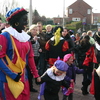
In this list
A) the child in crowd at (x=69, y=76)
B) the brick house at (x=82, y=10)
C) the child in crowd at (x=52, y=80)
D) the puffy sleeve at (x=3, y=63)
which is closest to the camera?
the puffy sleeve at (x=3, y=63)

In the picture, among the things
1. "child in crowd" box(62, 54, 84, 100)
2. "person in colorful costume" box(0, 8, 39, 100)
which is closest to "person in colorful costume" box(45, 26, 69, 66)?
"child in crowd" box(62, 54, 84, 100)

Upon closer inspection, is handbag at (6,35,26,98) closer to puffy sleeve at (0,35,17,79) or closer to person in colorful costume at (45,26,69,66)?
puffy sleeve at (0,35,17,79)

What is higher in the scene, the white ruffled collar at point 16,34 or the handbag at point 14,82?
the white ruffled collar at point 16,34

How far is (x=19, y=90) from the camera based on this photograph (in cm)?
254

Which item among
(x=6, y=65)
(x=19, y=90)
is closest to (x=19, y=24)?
(x=6, y=65)

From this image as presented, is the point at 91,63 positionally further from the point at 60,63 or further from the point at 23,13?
the point at 23,13

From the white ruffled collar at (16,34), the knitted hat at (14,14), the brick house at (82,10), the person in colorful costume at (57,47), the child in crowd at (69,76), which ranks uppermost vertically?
the brick house at (82,10)

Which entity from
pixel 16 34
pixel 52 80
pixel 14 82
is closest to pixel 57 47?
pixel 52 80

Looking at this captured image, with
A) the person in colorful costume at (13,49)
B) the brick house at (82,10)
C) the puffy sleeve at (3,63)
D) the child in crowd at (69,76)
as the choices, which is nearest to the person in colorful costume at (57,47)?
the child in crowd at (69,76)

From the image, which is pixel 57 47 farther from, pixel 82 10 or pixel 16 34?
pixel 82 10

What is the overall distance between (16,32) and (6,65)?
486 millimetres

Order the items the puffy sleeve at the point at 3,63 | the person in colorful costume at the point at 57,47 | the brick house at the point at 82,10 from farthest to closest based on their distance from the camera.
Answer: the brick house at the point at 82,10, the person in colorful costume at the point at 57,47, the puffy sleeve at the point at 3,63

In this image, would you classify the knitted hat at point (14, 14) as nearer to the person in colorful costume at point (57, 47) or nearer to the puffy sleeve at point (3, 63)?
the puffy sleeve at point (3, 63)

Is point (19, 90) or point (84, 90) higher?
point (19, 90)
